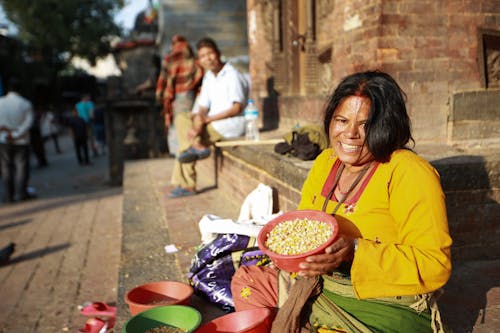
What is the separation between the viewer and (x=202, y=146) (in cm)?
500

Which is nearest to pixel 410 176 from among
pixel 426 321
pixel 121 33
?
pixel 426 321

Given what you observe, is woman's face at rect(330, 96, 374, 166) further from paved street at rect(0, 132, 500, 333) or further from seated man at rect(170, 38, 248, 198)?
seated man at rect(170, 38, 248, 198)

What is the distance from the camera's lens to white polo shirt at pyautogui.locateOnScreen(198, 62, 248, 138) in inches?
199

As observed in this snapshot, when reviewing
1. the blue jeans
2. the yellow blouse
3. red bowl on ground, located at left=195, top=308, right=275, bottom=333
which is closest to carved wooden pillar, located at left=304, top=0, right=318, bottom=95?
the yellow blouse

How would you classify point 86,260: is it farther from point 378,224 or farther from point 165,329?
point 378,224

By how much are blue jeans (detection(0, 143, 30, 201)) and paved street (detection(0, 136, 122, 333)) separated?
1.14ft

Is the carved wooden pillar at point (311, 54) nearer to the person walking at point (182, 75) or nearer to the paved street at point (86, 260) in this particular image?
the paved street at point (86, 260)

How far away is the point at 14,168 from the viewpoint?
8320 millimetres

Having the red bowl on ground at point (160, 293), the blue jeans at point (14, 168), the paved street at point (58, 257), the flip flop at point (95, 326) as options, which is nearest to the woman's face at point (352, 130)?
the red bowl on ground at point (160, 293)

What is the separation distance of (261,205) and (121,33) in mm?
24617

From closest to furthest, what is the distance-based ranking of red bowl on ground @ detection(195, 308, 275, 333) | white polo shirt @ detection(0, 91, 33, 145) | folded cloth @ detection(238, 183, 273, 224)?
red bowl on ground @ detection(195, 308, 275, 333), folded cloth @ detection(238, 183, 273, 224), white polo shirt @ detection(0, 91, 33, 145)

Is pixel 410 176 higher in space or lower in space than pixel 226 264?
higher

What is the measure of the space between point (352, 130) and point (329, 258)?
1.89 ft

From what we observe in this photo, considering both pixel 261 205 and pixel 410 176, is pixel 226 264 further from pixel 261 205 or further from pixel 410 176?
pixel 410 176
